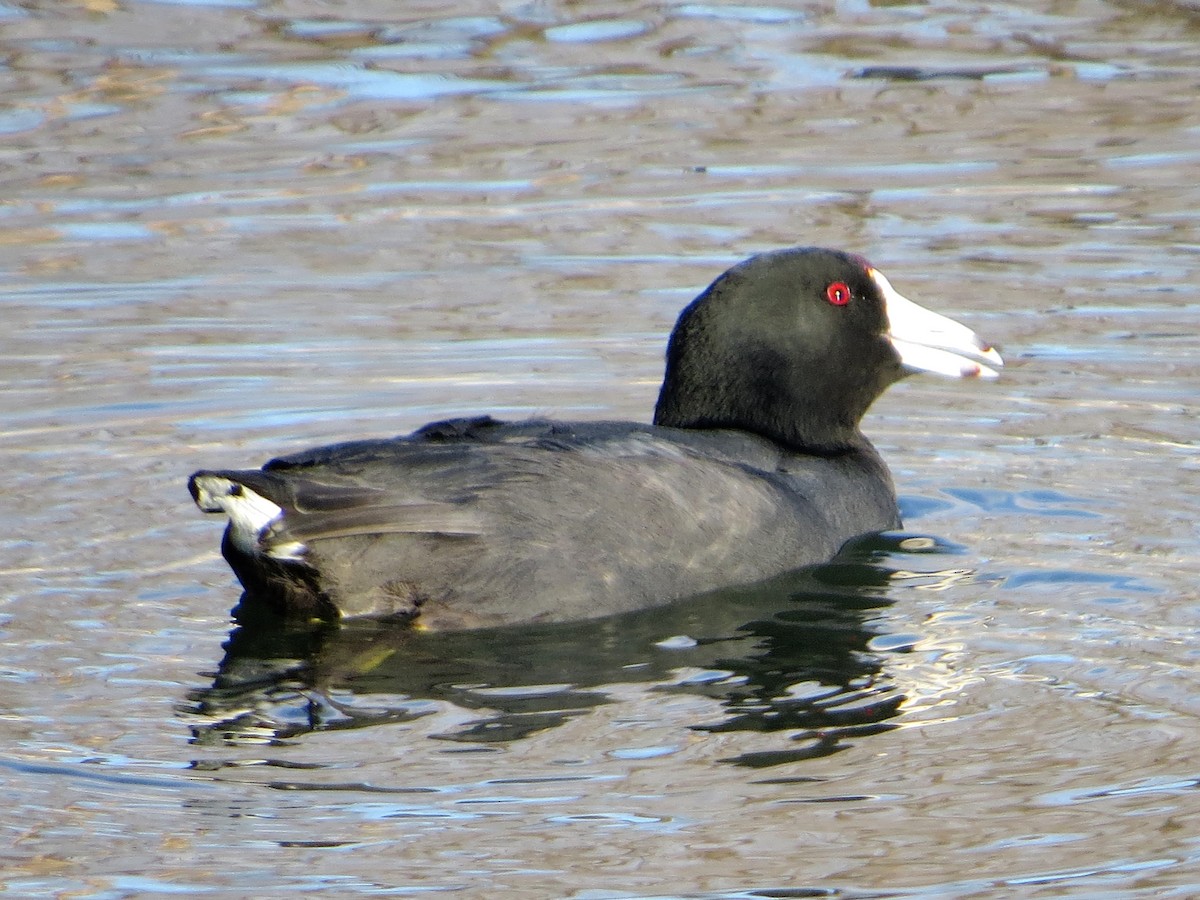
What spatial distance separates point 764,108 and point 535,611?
6.72m

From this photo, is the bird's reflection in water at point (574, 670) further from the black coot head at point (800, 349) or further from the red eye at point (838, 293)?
the red eye at point (838, 293)

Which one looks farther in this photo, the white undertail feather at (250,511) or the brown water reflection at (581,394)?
the white undertail feather at (250,511)

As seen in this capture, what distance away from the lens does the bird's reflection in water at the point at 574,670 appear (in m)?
4.61

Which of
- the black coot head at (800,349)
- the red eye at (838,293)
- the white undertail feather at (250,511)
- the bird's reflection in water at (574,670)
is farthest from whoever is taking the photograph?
the red eye at (838,293)

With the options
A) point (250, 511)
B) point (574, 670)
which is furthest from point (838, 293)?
point (250, 511)

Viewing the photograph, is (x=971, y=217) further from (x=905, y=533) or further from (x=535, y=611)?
(x=535, y=611)

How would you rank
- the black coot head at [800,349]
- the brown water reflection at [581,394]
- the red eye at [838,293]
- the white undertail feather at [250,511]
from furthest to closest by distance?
the red eye at [838,293] → the black coot head at [800,349] → the white undertail feather at [250,511] → the brown water reflection at [581,394]

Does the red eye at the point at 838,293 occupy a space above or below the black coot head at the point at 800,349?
above

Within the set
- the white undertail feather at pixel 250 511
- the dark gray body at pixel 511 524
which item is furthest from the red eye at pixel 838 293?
the white undertail feather at pixel 250 511

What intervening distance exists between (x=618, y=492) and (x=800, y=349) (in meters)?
1.16

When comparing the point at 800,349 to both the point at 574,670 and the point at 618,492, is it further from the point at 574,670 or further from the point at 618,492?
the point at 574,670

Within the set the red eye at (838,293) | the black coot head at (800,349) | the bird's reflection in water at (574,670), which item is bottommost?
the bird's reflection in water at (574,670)

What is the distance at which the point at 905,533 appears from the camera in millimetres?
6203

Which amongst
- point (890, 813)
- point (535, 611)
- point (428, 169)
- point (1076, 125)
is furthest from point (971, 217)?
point (890, 813)
